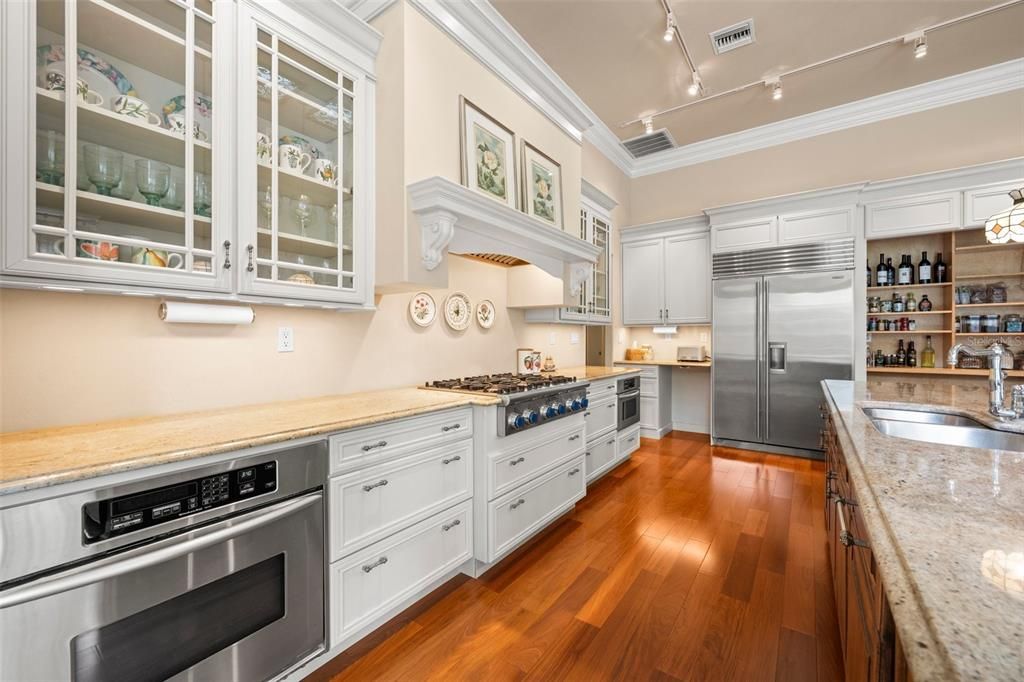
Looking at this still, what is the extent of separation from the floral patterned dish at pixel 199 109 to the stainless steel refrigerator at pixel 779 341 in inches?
183

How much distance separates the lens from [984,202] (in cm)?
366

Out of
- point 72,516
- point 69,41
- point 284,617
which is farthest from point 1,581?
point 69,41

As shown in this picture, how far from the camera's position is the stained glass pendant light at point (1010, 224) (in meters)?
2.30

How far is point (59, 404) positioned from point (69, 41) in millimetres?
1187

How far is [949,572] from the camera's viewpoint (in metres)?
0.60

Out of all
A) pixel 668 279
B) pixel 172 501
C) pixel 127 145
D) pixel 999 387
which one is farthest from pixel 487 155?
pixel 668 279

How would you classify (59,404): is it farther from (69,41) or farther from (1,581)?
(69,41)

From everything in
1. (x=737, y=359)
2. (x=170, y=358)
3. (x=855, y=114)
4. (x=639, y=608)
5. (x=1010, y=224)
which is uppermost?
(x=855, y=114)

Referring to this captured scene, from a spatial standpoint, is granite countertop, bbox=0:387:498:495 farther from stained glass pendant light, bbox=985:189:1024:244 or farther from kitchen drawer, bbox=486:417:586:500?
stained glass pendant light, bbox=985:189:1024:244

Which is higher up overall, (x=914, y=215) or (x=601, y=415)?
(x=914, y=215)

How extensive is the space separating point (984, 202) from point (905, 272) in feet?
2.54

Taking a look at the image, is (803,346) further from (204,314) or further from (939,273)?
(204,314)

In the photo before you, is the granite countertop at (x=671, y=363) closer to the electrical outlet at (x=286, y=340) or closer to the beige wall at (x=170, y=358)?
the beige wall at (x=170, y=358)

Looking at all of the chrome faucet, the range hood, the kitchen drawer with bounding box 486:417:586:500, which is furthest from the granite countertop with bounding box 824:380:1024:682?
the range hood
